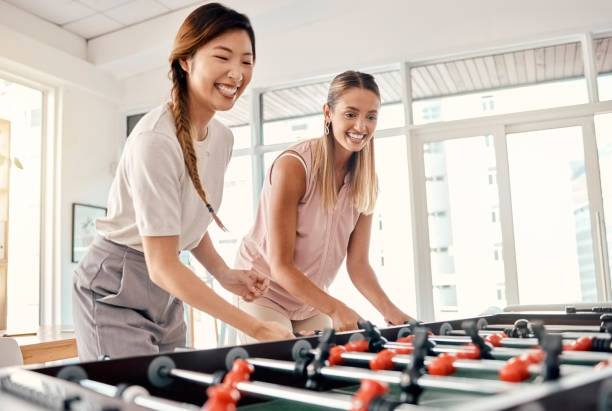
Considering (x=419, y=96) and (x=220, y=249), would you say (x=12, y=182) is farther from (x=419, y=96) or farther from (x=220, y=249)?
(x=419, y=96)

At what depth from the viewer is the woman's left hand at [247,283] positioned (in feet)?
5.20

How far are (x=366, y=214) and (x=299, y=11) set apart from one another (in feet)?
11.4

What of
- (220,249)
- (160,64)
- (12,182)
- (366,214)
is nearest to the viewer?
(366,214)

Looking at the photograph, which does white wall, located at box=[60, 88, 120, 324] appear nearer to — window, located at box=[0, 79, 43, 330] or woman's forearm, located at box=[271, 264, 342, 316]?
window, located at box=[0, 79, 43, 330]

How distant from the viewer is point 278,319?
6.15ft

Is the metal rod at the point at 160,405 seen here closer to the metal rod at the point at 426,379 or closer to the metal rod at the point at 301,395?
the metal rod at the point at 301,395

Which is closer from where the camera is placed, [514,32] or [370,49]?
[514,32]

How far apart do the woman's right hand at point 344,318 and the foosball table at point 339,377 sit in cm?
31

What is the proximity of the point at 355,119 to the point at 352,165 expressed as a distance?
0.62 feet

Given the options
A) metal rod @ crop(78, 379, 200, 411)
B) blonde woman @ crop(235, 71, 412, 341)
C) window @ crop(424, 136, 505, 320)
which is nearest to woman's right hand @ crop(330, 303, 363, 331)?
blonde woman @ crop(235, 71, 412, 341)

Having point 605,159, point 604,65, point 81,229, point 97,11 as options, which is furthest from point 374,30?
point 81,229

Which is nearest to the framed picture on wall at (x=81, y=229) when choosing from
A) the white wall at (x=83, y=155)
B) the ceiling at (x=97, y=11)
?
the white wall at (x=83, y=155)

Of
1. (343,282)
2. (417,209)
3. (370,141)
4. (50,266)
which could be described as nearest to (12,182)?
(50,266)

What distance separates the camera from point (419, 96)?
505 centimetres
